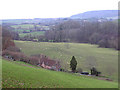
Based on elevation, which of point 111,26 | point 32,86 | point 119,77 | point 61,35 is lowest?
point 119,77

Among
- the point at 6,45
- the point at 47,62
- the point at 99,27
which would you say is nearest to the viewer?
the point at 47,62

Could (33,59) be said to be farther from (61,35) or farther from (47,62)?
(61,35)

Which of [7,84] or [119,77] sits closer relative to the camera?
[7,84]

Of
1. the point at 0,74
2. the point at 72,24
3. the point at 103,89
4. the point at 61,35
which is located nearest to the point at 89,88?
the point at 103,89

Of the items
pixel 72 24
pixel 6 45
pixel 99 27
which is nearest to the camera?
pixel 6 45

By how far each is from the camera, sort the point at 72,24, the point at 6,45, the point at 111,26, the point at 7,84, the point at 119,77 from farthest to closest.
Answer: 1. the point at 72,24
2. the point at 111,26
3. the point at 6,45
4. the point at 119,77
5. the point at 7,84

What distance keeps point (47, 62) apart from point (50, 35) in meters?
33.7

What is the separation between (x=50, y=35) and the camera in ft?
182

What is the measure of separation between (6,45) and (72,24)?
46366 millimetres

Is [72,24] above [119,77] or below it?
above

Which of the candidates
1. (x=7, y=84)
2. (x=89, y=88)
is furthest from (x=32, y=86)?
(x=89, y=88)

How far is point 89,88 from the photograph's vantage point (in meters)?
11.2

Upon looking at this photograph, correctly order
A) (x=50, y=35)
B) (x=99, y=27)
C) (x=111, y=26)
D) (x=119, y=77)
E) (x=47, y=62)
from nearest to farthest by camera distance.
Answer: (x=119, y=77) → (x=47, y=62) → (x=50, y=35) → (x=111, y=26) → (x=99, y=27)

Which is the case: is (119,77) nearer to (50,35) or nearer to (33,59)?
(33,59)
